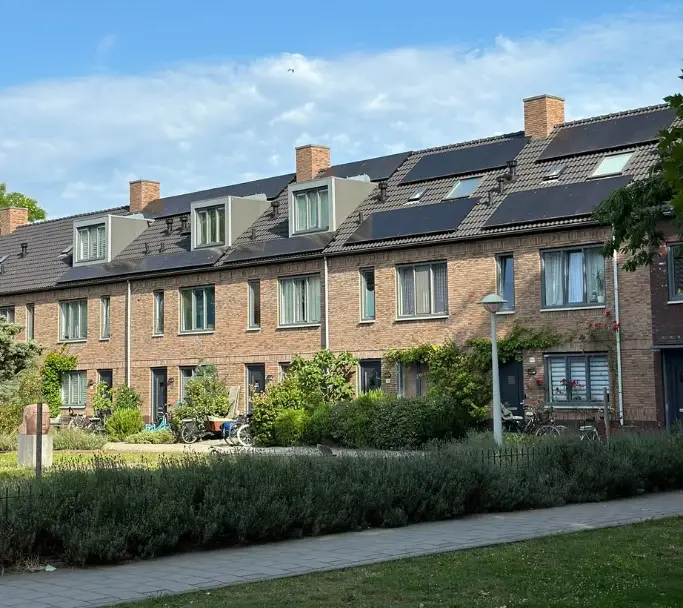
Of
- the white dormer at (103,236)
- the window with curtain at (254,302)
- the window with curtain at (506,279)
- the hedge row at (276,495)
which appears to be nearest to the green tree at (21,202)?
the white dormer at (103,236)

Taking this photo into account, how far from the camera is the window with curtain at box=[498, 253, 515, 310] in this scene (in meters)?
29.3

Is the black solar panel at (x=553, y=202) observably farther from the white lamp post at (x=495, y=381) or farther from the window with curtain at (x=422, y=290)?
the white lamp post at (x=495, y=381)

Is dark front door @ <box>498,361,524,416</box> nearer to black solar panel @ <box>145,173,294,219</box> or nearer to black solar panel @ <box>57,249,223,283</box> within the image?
black solar panel @ <box>57,249,223,283</box>

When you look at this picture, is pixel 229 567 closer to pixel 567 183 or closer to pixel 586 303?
pixel 586 303

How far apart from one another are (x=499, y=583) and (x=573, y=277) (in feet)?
63.4

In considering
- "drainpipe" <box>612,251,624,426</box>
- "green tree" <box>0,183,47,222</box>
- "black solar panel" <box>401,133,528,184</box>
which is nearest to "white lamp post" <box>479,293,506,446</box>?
"drainpipe" <box>612,251,624,426</box>

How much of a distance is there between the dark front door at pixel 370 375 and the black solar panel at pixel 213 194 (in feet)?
31.1

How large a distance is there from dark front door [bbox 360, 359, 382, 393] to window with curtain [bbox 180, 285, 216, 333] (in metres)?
6.82

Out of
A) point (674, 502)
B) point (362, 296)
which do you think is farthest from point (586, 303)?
point (674, 502)

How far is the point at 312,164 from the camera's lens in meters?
39.2

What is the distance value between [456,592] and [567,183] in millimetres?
21699

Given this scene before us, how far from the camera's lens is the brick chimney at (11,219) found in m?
50.1

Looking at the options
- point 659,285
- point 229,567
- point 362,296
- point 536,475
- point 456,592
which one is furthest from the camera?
point 362,296

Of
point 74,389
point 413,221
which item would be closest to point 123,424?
point 74,389
